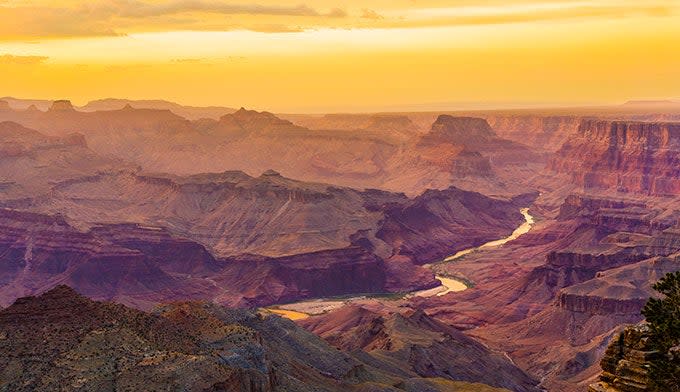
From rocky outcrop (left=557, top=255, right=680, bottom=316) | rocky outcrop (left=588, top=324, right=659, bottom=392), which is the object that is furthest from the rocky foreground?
rocky outcrop (left=557, top=255, right=680, bottom=316)

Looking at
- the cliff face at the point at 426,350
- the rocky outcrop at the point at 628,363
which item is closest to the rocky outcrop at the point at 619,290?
the cliff face at the point at 426,350

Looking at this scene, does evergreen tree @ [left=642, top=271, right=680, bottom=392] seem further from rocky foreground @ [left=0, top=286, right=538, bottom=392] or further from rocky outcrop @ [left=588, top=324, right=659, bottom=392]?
rocky foreground @ [left=0, top=286, right=538, bottom=392]

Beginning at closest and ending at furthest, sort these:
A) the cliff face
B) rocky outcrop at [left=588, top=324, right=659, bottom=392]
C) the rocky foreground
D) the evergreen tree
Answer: the evergreen tree, rocky outcrop at [left=588, top=324, right=659, bottom=392], the rocky foreground, the cliff face

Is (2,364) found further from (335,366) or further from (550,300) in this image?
(550,300)

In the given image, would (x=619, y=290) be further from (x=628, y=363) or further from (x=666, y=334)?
(x=666, y=334)

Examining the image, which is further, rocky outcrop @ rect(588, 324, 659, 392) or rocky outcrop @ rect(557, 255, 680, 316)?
rocky outcrop @ rect(557, 255, 680, 316)

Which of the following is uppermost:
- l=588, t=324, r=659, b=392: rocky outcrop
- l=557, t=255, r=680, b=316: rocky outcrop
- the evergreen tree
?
the evergreen tree

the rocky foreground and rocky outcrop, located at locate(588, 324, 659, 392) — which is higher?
rocky outcrop, located at locate(588, 324, 659, 392)
